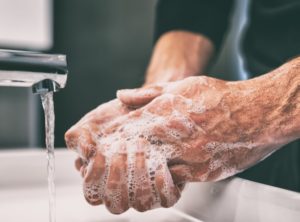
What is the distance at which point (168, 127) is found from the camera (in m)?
0.38

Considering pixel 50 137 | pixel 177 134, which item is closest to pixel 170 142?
pixel 177 134

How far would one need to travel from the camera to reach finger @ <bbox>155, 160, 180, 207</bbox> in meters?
0.37

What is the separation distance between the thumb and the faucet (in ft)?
0.22

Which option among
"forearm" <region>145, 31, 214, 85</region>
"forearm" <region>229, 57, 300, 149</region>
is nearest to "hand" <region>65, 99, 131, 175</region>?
"forearm" <region>229, 57, 300, 149</region>

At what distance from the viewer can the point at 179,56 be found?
70cm

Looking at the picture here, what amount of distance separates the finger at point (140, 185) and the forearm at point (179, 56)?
0.99 feet

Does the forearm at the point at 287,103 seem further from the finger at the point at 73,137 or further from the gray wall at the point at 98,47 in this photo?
the gray wall at the point at 98,47

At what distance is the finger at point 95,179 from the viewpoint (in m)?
0.38

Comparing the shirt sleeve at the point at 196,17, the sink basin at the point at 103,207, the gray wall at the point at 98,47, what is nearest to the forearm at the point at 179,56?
the shirt sleeve at the point at 196,17

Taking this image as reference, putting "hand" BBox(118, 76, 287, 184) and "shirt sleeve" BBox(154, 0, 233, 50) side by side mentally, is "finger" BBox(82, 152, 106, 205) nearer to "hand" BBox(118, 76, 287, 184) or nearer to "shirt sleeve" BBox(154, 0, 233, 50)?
"hand" BBox(118, 76, 287, 184)

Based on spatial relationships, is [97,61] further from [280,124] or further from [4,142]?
[280,124]

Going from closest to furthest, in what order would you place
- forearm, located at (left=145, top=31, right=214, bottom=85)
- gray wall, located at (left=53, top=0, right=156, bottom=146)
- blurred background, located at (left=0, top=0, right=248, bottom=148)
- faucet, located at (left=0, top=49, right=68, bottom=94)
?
faucet, located at (left=0, top=49, right=68, bottom=94) < forearm, located at (left=145, top=31, right=214, bottom=85) < blurred background, located at (left=0, top=0, right=248, bottom=148) < gray wall, located at (left=53, top=0, right=156, bottom=146)

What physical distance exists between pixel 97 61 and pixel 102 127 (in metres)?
1.31

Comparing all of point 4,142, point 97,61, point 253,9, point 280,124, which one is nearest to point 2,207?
point 280,124
